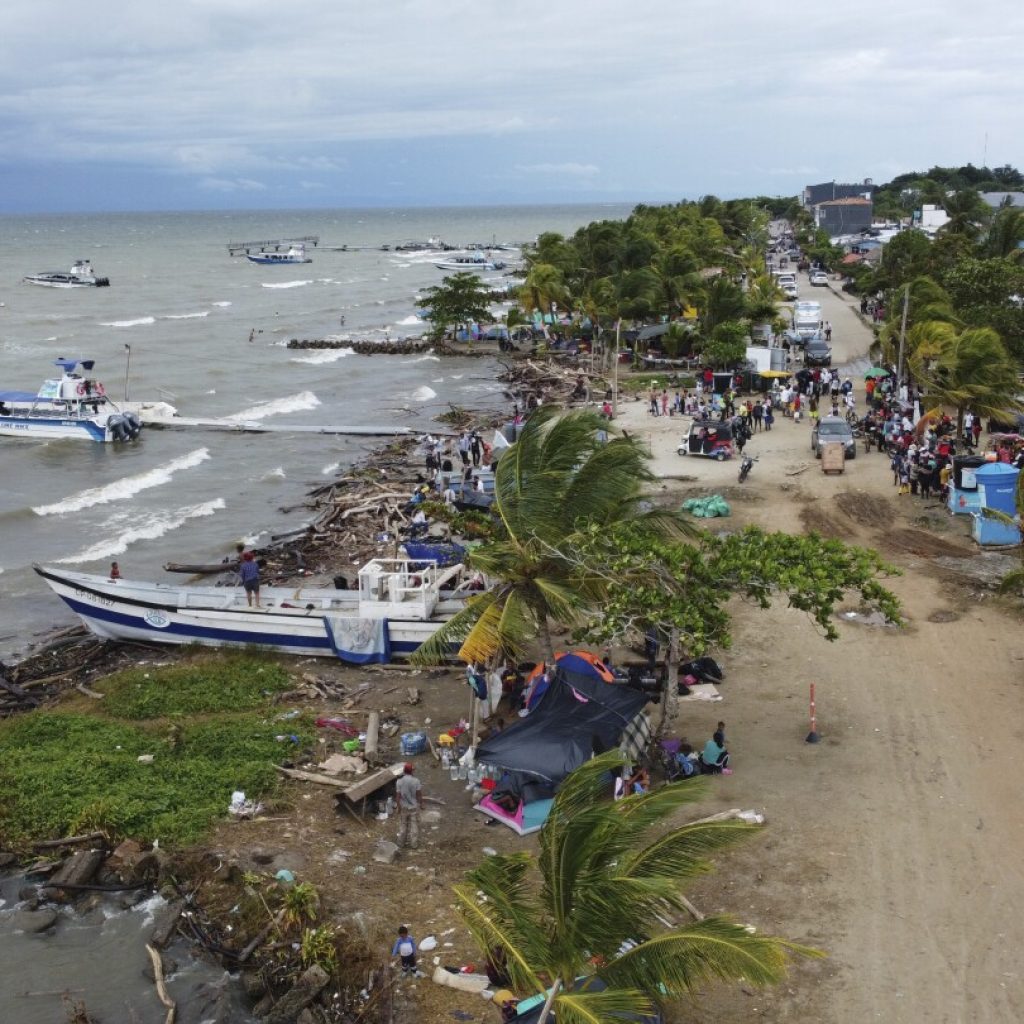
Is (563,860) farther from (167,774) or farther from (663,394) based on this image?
(663,394)

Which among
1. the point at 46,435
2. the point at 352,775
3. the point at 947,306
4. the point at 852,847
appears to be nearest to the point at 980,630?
the point at 852,847

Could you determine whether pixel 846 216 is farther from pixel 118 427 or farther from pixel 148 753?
pixel 148 753

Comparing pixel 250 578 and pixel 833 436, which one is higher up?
pixel 833 436

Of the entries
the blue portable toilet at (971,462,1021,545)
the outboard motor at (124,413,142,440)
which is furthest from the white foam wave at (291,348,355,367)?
the blue portable toilet at (971,462,1021,545)

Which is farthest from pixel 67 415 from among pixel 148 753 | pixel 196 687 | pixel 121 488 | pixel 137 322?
pixel 137 322

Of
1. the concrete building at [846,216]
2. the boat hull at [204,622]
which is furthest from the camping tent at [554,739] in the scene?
the concrete building at [846,216]

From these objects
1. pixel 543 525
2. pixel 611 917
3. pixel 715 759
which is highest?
pixel 543 525

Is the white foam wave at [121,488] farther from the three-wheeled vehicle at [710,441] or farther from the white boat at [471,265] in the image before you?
the white boat at [471,265]
